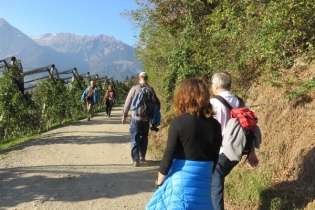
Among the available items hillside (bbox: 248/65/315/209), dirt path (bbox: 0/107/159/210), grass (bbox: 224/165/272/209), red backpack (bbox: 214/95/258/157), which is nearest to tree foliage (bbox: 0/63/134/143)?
dirt path (bbox: 0/107/159/210)

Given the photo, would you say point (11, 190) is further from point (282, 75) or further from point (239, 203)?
point (282, 75)

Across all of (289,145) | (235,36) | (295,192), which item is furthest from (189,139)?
(235,36)

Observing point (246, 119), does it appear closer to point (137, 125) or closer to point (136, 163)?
point (137, 125)

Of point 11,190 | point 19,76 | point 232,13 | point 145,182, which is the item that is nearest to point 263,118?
point 145,182

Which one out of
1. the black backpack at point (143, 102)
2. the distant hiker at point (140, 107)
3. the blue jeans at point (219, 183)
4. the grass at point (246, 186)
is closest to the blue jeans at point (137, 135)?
the distant hiker at point (140, 107)

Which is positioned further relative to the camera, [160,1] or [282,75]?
[160,1]

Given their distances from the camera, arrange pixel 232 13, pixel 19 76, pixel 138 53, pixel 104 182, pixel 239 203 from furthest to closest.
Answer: pixel 138 53, pixel 19 76, pixel 232 13, pixel 104 182, pixel 239 203

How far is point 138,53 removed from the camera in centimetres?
1588

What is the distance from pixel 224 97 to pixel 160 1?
8464 millimetres

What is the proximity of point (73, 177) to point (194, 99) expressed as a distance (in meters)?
4.03

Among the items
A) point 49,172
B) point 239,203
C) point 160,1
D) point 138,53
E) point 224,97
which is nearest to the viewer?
point 224,97

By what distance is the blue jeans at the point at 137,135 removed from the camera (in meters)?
6.29

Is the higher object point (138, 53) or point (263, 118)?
point (138, 53)

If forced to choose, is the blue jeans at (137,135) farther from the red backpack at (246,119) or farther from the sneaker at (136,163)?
the red backpack at (246,119)
